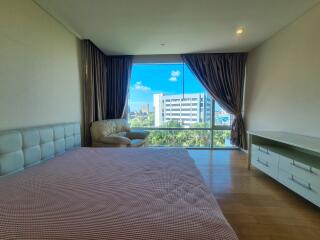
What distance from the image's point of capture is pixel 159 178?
156 centimetres

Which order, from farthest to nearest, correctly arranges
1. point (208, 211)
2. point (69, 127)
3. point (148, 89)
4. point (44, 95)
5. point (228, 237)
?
point (148, 89) < point (69, 127) < point (44, 95) < point (208, 211) < point (228, 237)

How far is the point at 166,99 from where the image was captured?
5.14 m

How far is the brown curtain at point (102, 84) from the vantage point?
12.4 ft

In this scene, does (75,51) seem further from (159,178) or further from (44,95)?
(159,178)

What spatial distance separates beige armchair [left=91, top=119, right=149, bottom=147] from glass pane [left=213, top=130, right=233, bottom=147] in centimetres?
195

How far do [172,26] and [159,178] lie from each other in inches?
99.6

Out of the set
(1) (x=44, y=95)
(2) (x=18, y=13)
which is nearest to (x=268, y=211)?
(1) (x=44, y=95)

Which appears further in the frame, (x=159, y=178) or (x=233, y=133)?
(x=233, y=133)

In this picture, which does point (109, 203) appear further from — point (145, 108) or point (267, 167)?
point (145, 108)

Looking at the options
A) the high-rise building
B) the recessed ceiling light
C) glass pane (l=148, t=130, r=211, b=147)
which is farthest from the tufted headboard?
the recessed ceiling light

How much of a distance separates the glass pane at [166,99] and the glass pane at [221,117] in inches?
7.0

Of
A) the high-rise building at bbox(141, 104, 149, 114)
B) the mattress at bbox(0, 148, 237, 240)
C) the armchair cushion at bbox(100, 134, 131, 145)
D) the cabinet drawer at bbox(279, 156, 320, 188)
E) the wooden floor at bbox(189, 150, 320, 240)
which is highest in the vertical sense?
the high-rise building at bbox(141, 104, 149, 114)

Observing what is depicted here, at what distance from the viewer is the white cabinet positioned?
2041 mm

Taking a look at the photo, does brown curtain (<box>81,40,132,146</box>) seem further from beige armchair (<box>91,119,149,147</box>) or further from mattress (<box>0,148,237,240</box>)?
mattress (<box>0,148,237,240</box>)
